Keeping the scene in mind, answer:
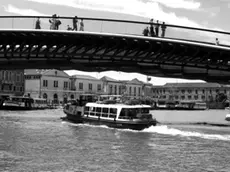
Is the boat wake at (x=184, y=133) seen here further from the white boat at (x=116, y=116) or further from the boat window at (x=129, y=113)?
the boat window at (x=129, y=113)

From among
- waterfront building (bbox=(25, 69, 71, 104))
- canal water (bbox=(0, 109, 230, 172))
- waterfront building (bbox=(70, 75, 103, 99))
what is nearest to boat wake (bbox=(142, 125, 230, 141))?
canal water (bbox=(0, 109, 230, 172))

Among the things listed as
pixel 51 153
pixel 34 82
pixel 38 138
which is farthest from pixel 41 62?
pixel 34 82

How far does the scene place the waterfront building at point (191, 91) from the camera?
171m

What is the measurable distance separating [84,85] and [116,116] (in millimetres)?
98035

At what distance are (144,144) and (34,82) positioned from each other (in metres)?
101

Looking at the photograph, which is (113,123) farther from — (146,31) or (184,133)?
(146,31)

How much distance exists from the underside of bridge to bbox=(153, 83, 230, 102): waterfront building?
133866mm

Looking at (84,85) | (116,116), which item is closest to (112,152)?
(116,116)

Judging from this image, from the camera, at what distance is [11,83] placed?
398ft

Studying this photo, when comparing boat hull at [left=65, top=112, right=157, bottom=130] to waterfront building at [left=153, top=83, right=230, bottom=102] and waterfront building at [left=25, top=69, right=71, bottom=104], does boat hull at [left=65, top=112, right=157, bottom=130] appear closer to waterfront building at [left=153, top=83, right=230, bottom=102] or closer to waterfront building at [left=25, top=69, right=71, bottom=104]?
waterfront building at [left=25, top=69, right=71, bottom=104]

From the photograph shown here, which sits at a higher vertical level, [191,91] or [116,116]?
[191,91]

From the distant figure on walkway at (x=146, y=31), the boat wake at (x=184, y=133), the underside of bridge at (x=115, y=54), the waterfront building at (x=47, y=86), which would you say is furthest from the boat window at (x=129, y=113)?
the waterfront building at (x=47, y=86)

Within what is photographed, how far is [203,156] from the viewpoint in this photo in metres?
22.4

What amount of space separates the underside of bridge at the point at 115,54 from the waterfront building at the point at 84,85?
93.3m
